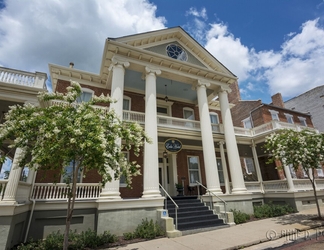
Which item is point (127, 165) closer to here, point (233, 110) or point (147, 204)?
point (147, 204)

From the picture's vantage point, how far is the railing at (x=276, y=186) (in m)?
12.3

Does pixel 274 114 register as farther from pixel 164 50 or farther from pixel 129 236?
pixel 129 236

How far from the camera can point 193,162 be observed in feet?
47.4

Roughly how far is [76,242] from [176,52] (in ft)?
40.5

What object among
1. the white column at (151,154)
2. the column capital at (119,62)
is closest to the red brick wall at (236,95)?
the white column at (151,154)

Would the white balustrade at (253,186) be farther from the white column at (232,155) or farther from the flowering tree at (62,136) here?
the flowering tree at (62,136)

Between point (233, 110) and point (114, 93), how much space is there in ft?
58.1

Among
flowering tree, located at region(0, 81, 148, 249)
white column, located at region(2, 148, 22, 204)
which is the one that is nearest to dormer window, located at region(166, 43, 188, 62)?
flowering tree, located at region(0, 81, 148, 249)

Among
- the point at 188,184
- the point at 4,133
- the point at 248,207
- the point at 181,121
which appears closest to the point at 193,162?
the point at 188,184

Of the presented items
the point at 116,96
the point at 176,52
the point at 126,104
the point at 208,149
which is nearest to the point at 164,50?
the point at 176,52

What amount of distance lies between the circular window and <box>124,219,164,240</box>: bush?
10610 millimetres

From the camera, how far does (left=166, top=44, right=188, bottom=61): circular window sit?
12.8 m

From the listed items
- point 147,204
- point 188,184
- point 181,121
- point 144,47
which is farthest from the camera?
point 188,184

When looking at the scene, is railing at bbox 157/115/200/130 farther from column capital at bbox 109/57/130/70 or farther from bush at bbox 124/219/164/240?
bush at bbox 124/219/164/240
